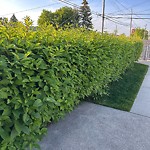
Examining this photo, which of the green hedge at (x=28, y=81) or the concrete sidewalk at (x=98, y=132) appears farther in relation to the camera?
the concrete sidewalk at (x=98, y=132)

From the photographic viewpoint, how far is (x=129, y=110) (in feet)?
12.3

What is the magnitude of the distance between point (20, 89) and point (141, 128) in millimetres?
2195

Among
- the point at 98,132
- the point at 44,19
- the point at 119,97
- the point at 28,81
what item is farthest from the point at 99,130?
the point at 44,19

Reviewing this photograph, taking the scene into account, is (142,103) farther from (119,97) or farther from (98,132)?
(98,132)

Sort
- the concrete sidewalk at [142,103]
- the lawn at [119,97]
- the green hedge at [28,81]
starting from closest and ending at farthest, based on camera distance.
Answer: the green hedge at [28,81], the concrete sidewalk at [142,103], the lawn at [119,97]

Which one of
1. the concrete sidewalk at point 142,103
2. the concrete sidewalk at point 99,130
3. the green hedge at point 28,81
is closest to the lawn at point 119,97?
the concrete sidewalk at point 142,103

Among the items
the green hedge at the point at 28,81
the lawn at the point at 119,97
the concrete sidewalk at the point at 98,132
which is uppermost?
the green hedge at the point at 28,81

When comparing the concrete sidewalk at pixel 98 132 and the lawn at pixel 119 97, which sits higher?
the lawn at pixel 119 97

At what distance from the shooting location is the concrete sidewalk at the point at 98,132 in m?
2.49

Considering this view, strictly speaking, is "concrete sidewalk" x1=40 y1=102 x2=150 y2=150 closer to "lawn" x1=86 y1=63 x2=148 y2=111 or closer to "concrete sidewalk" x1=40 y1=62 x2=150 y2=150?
"concrete sidewalk" x1=40 y1=62 x2=150 y2=150

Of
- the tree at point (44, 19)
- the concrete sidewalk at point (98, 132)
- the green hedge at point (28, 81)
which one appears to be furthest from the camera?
the tree at point (44, 19)

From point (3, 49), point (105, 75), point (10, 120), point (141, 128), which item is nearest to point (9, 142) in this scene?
point (10, 120)

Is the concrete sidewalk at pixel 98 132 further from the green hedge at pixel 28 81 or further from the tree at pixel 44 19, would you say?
the tree at pixel 44 19

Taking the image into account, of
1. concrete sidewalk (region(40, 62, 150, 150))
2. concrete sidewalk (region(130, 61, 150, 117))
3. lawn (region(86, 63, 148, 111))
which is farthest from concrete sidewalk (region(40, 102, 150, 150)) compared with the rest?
lawn (region(86, 63, 148, 111))
